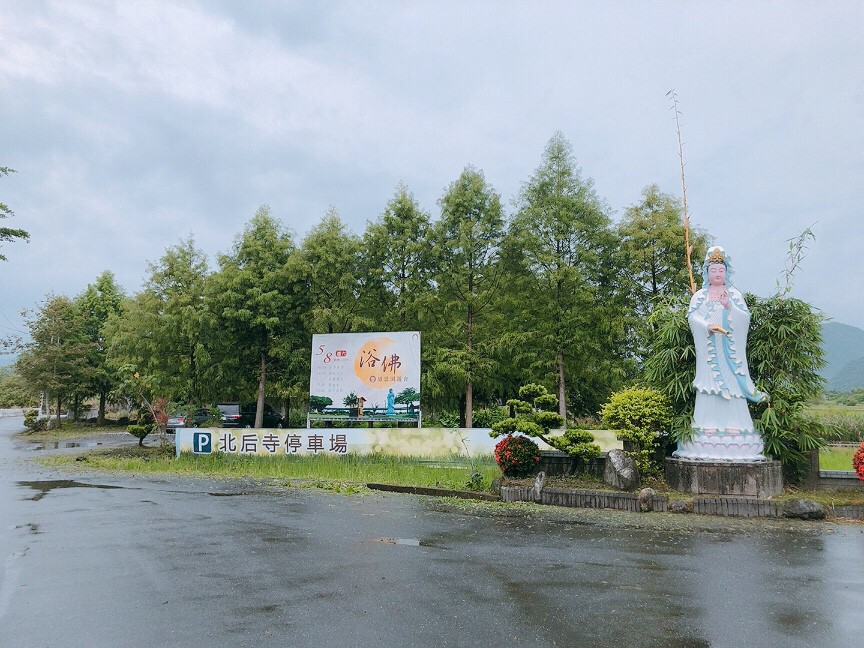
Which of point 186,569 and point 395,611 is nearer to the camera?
point 395,611

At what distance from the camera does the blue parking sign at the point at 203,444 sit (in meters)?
16.4

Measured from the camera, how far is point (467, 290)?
61.1 feet

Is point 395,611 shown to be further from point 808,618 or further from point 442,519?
point 442,519

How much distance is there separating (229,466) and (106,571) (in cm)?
952

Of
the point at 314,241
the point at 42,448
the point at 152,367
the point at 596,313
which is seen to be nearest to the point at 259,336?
the point at 314,241

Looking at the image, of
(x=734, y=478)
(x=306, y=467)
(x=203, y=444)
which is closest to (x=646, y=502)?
(x=734, y=478)

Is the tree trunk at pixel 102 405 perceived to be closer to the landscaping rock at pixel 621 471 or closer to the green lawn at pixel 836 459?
the landscaping rock at pixel 621 471

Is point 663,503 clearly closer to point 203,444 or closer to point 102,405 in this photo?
point 203,444

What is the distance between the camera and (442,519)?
8453 mm

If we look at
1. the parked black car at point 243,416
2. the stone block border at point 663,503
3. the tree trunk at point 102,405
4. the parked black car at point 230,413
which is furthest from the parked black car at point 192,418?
the stone block border at point 663,503

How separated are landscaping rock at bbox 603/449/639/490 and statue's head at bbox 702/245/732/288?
10.7ft

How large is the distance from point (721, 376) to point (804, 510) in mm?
2310

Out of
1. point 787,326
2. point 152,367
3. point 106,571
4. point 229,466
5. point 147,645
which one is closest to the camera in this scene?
point 147,645

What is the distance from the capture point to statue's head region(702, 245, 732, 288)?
9.99m
